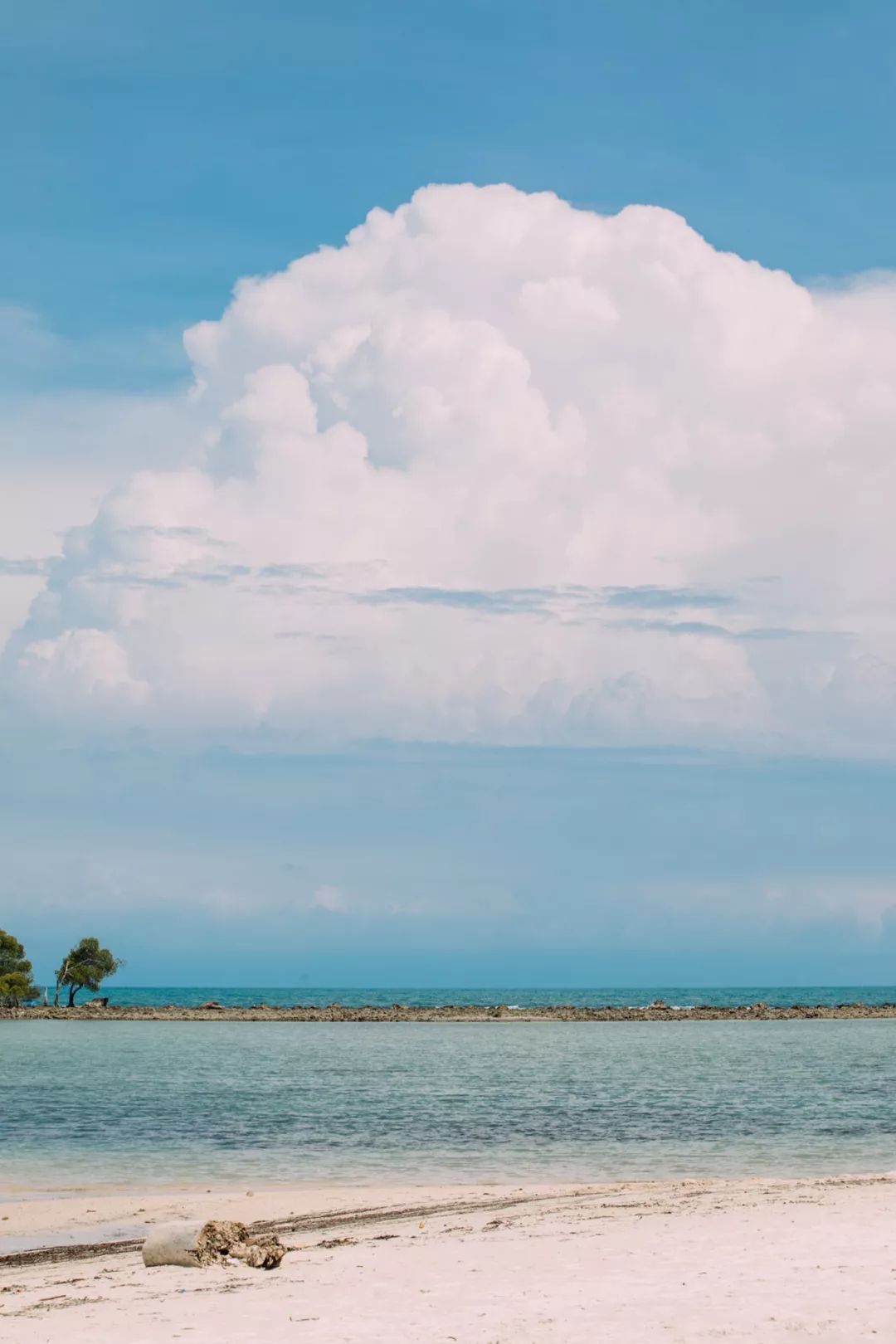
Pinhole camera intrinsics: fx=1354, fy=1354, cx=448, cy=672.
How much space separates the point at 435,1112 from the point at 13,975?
103 metres

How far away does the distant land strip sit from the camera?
438 feet

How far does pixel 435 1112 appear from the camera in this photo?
4588cm

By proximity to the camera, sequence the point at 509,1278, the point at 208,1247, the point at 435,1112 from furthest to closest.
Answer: the point at 435,1112
the point at 208,1247
the point at 509,1278

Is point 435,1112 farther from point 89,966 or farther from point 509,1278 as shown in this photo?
point 89,966

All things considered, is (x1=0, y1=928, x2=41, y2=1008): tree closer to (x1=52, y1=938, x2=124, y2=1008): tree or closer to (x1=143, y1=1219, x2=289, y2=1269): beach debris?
(x1=52, y1=938, x2=124, y2=1008): tree

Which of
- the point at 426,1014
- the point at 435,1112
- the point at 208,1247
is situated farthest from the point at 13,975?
the point at 208,1247

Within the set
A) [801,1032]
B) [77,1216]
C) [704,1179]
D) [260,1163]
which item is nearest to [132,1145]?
[260,1163]

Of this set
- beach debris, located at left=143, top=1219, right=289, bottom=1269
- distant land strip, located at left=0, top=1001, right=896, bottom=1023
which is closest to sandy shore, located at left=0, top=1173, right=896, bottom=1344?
beach debris, located at left=143, top=1219, right=289, bottom=1269

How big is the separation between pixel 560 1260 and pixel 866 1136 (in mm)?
23190

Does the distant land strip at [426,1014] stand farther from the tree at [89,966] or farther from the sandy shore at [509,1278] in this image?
the sandy shore at [509,1278]

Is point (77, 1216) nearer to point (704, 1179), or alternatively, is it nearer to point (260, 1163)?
point (260, 1163)

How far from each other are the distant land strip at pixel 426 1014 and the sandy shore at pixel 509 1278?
108m

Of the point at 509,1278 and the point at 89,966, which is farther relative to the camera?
the point at 89,966

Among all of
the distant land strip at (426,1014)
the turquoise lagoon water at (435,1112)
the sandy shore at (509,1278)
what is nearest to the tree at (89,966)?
the distant land strip at (426,1014)
